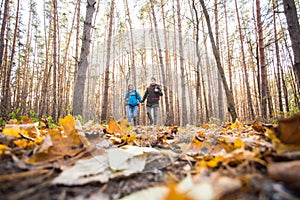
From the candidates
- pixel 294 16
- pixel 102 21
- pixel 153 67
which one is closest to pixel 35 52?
pixel 102 21

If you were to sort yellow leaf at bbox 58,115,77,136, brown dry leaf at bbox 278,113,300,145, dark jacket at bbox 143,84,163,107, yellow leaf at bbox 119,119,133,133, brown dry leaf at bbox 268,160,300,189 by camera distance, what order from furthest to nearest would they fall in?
dark jacket at bbox 143,84,163,107 < yellow leaf at bbox 119,119,133,133 < yellow leaf at bbox 58,115,77,136 < brown dry leaf at bbox 278,113,300,145 < brown dry leaf at bbox 268,160,300,189

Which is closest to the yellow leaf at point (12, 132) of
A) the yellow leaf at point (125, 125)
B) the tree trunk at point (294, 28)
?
the yellow leaf at point (125, 125)

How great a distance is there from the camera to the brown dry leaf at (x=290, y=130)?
1.90 feet

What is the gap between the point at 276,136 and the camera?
2.20 ft

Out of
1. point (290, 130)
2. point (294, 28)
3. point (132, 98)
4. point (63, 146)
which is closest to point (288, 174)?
point (290, 130)

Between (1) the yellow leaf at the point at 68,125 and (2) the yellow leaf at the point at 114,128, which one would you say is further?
(2) the yellow leaf at the point at 114,128

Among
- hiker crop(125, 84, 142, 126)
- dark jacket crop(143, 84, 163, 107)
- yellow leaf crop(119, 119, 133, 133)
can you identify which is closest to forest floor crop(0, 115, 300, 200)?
yellow leaf crop(119, 119, 133, 133)

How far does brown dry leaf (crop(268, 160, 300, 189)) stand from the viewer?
1.36 feet

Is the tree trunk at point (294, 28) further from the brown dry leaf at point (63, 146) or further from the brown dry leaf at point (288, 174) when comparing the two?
the brown dry leaf at point (63, 146)

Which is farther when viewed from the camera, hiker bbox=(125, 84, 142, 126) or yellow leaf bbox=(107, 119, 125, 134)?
hiker bbox=(125, 84, 142, 126)

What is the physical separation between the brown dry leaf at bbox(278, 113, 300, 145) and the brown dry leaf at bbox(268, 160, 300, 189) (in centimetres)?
17

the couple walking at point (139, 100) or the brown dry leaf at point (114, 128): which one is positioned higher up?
the couple walking at point (139, 100)

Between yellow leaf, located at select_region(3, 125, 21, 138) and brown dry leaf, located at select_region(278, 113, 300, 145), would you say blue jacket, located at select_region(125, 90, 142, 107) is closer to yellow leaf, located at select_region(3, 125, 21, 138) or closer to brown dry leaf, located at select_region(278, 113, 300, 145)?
yellow leaf, located at select_region(3, 125, 21, 138)

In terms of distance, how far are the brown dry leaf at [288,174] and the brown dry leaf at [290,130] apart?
172mm
